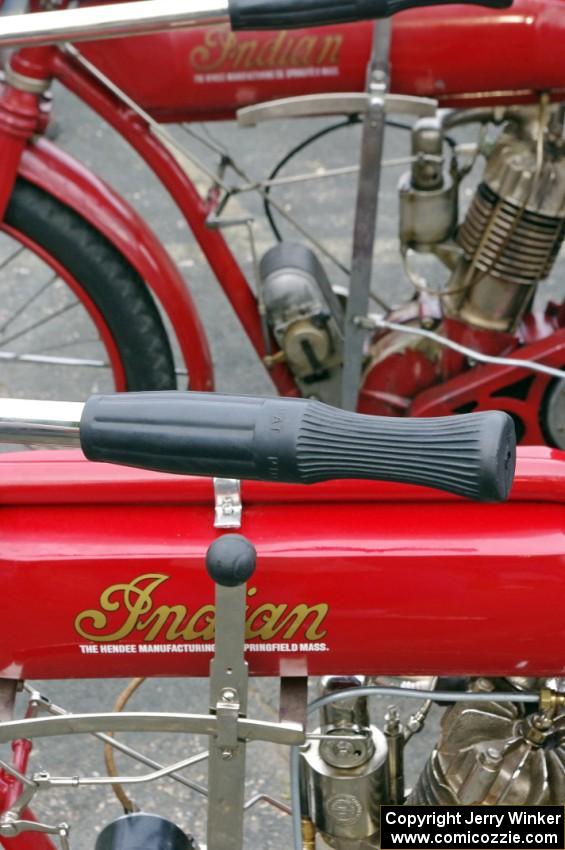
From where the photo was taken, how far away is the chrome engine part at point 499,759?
1.42 metres

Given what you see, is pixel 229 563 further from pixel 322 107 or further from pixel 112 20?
pixel 322 107

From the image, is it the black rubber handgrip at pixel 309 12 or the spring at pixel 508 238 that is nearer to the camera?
the black rubber handgrip at pixel 309 12

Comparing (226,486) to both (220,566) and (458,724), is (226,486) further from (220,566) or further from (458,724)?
(458,724)

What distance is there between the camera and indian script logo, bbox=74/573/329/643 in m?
1.19

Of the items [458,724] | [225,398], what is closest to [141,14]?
[225,398]

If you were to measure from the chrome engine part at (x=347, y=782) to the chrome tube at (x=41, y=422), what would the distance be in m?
0.49

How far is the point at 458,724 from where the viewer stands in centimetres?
147

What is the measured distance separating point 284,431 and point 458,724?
0.59 metres

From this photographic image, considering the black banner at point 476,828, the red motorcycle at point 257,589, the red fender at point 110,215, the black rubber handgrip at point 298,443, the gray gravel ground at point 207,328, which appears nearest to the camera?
the black rubber handgrip at point 298,443

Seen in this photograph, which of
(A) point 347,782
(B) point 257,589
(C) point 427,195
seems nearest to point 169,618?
(B) point 257,589

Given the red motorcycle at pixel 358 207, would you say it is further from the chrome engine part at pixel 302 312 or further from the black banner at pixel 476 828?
the black banner at pixel 476 828

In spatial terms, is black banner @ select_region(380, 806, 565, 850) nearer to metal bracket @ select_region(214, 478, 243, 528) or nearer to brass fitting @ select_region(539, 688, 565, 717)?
brass fitting @ select_region(539, 688, 565, 717)

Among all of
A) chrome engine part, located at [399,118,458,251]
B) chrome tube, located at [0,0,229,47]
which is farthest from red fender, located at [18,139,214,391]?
chrome tube, located at [0,0,229,47]

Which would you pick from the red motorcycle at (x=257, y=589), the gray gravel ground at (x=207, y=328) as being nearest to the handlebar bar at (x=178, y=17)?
the red motorcycle at (x=257, y=589)
